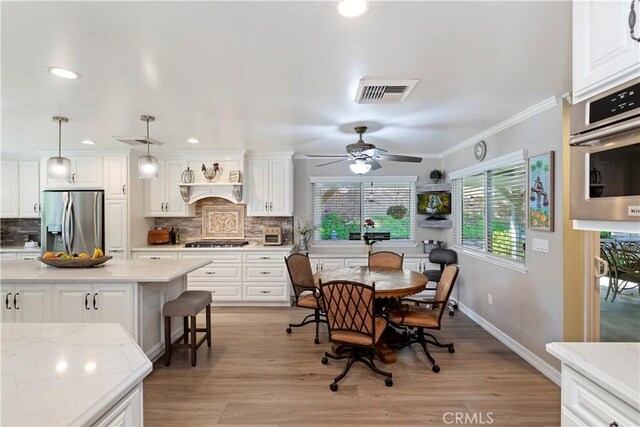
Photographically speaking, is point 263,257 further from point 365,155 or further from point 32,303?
point 32,303

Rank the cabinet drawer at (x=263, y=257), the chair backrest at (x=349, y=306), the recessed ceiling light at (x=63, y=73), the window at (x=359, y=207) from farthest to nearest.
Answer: the window at (x=359, y=207)
the cabinet drawer at (x=263, y=257)
the chair backrest at (x=349, y=306)
the recessed ceiling light at (x=63, y=73)

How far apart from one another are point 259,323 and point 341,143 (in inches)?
105

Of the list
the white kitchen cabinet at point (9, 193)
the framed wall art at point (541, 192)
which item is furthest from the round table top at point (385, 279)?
the white kitchen cabinet at point (9, 193)

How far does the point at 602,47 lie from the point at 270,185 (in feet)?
14.2

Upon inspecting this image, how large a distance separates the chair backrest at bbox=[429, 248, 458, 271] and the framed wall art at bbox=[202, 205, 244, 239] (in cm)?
318

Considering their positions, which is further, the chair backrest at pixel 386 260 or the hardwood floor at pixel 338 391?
the chair backrest at pixel 386 260

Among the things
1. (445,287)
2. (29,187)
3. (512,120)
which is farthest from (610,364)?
(29,187)

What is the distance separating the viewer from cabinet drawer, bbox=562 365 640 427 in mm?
960

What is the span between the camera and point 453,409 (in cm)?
227

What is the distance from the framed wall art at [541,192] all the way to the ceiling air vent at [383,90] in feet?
4.71

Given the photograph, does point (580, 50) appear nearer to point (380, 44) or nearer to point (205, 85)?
point (380, 44)

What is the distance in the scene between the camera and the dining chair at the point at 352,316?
251 centimetres

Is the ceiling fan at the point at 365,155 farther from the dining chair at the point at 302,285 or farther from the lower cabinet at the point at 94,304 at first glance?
the lower cabinet at the point at 94,304

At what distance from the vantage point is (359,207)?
5.44 m
